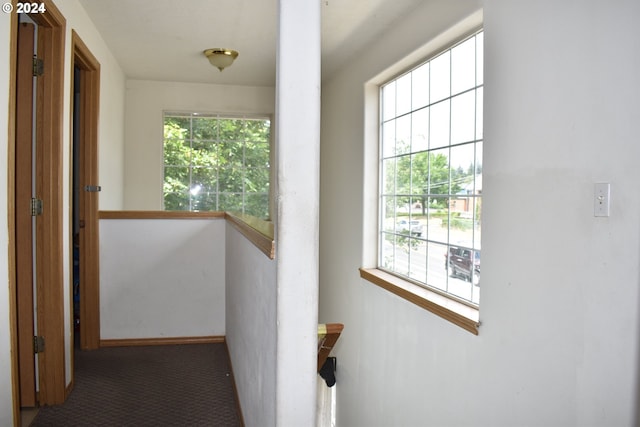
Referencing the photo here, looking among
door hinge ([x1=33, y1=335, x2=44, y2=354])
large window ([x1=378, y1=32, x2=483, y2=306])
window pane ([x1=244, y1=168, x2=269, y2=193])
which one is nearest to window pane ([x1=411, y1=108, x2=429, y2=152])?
large window ([x1=378, y1=32, x2=483, y2=306])

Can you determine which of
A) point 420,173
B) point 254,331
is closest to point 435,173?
point 420,173

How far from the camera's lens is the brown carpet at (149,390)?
2404mm

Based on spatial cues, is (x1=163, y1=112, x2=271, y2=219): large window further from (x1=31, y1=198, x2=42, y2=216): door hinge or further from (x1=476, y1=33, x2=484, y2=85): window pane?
Result: (x1=476, y1=33, x2=484, y2=85): window pane

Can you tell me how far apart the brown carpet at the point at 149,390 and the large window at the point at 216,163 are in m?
2.42

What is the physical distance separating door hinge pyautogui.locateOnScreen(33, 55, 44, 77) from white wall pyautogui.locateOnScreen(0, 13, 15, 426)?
648 millimetres

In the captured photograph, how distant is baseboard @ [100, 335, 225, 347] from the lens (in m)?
3.56

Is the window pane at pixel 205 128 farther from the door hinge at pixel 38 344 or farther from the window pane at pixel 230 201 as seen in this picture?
the door hinge at pixel 38 344

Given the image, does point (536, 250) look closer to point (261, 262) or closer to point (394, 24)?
point (261, 262)

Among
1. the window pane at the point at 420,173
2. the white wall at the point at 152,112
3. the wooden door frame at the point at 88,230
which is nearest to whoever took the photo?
the window pane at the point at 420,173

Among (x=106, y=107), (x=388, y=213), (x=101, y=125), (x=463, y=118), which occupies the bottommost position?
(x=388, y=213)

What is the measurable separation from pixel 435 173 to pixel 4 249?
93.2 inches

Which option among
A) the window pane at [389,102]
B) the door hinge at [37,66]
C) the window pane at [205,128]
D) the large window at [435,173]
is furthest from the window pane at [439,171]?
the window pane at [205,128]

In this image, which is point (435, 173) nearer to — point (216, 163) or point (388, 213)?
point (388, 213)

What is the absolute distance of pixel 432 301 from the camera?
285cm
